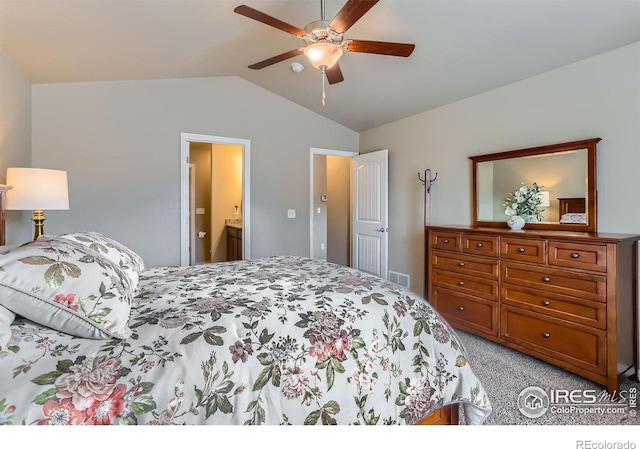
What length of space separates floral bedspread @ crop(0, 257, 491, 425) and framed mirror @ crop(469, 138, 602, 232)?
73.1 inches

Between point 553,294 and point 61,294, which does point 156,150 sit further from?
point 553,294

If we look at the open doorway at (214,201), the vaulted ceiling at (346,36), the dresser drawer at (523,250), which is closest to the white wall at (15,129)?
the vaulted ceiling at (346,36)

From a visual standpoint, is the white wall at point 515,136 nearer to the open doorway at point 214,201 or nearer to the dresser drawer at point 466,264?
the dresser drawer at point 466,264

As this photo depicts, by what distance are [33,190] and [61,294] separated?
1.86 m

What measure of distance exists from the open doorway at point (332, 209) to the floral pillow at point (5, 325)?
4.63 meters

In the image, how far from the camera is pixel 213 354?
975 millimetres

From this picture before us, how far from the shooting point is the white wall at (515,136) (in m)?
2.26

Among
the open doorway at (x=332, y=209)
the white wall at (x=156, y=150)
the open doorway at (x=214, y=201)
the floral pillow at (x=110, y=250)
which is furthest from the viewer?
the open doorway at (x=214, y=201)

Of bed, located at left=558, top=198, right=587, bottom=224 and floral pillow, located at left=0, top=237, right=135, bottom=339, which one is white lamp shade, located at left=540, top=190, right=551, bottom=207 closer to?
bed, located at left=558, top=198, right=587, bottom=224

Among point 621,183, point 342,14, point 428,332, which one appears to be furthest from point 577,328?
point 342,14

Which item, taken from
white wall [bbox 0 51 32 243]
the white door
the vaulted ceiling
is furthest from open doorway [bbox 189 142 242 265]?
white wall [bbox 0 51 32 243]

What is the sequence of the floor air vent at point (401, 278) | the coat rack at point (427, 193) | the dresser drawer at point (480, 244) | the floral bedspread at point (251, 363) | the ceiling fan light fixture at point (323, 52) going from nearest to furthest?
the floral bedspread at point (251, 363)
the ceiling fan light fixture at point (323, 52)
the dresser drawer at point (480, 244)
the coat rack at point (427, 193)
the floor air vent at point (401, 278)

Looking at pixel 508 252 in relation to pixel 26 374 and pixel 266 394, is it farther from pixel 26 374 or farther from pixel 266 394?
pixel 26 374

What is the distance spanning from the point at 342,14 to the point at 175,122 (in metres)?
2.57
